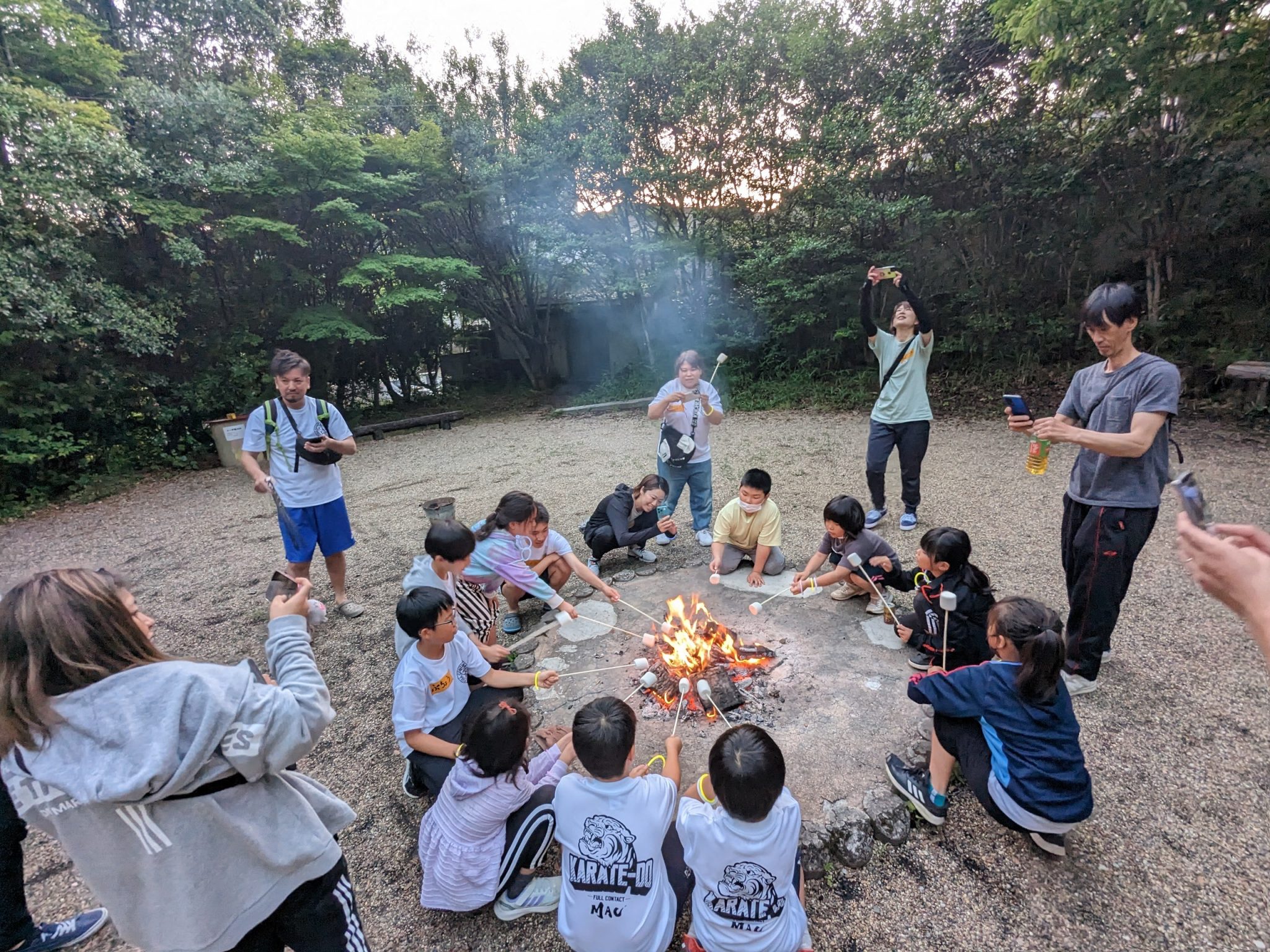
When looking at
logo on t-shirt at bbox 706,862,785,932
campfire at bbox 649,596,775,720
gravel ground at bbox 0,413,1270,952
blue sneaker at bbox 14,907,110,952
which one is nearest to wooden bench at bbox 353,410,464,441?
gravel ground at bbox 0,413,1270,952

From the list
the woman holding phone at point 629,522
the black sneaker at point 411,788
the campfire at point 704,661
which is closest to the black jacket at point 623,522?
the woman holding phone at point 629,522

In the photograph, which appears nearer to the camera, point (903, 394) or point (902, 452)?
point (903, 394)

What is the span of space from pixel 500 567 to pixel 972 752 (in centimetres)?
272

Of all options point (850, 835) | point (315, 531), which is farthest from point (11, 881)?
point (850, 835)

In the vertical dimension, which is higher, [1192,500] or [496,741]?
[1192,500]

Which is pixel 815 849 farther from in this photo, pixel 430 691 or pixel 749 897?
pixel 430 691

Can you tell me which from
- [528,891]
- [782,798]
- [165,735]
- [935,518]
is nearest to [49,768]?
[165,735]

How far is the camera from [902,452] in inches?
210

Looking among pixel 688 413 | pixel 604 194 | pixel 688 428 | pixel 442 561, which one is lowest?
pixel 442 561

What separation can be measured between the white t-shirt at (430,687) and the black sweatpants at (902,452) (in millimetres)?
4092

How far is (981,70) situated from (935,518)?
992 centimetres

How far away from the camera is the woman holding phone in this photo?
488 cm

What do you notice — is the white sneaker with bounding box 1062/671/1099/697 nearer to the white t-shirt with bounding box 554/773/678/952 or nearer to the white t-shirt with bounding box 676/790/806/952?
the white t-shirt with bounding box 676/790/806/952

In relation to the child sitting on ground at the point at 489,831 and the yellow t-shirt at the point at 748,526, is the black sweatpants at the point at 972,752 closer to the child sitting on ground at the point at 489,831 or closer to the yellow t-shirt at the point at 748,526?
the child sitting on ground at the point at 489,831
